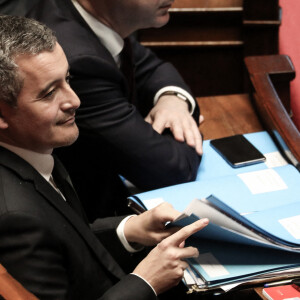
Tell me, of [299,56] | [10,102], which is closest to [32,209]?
[10,102]

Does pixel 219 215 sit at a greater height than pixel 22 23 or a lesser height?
lesser

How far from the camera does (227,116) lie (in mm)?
1774

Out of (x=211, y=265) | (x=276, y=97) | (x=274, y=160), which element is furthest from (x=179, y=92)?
(x=211, y=265)

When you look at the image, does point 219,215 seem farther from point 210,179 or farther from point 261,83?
point 261,83

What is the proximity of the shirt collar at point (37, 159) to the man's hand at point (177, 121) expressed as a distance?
17.0 inches

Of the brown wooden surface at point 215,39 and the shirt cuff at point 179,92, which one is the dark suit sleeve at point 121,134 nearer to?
the shirt cuff at point 179,92

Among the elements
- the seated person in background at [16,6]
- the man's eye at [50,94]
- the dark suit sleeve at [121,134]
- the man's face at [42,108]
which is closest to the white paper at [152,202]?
the dark suit sleeve at [121,134]

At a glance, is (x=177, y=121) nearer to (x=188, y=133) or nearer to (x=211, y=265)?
(x=188, y=133)

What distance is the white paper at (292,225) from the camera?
3.58 ft

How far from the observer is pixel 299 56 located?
71.6 inches

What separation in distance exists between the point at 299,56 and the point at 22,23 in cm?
102

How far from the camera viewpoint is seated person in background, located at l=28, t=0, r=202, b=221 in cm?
141

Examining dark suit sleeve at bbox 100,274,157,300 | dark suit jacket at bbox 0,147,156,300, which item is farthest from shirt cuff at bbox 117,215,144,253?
dark suit sleeve at bbox 100,274,157,300

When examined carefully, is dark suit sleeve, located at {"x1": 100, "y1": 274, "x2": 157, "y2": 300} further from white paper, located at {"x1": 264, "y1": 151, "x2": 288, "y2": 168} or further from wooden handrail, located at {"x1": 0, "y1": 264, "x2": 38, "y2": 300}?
white paper, located at {"x1": 264, "y1": 151, "x2": 288, "y2": 168}
